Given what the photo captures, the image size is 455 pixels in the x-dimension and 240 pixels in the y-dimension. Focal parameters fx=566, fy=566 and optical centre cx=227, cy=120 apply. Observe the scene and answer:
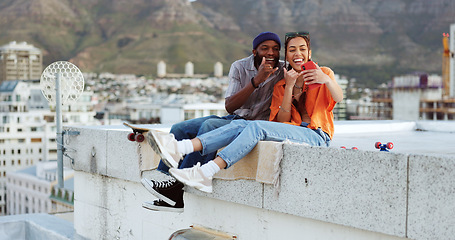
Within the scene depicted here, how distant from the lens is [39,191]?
179ft

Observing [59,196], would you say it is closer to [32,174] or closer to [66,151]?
[32,174]

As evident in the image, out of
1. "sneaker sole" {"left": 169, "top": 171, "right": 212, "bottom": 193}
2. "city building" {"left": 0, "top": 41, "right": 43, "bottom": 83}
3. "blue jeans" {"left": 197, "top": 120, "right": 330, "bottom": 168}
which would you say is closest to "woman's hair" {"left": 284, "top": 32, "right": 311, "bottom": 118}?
"blue jeans" {"left": 197, "top": 120, "right": 330, "bottom": 168}

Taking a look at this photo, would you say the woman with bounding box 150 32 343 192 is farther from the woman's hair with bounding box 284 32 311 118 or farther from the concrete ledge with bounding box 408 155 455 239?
the concrete ledge with bounding box 408 155 455 239

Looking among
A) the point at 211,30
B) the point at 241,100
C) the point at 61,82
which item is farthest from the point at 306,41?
the point at 211,30

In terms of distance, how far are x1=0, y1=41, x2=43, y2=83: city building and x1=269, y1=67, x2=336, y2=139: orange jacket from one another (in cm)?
12758

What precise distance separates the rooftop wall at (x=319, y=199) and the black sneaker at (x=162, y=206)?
20 cm

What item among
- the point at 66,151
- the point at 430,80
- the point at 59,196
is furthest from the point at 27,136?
the point at 66,151

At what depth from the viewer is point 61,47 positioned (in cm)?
13125

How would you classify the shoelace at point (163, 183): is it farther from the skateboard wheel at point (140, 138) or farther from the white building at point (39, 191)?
the white building at point (39, 191)

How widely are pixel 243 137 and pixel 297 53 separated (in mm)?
804

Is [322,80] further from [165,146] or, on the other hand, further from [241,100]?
[165,146]

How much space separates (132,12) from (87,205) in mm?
162965

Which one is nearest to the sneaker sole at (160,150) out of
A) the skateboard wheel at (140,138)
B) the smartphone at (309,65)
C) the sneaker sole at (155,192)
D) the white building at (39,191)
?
the sneaker sole at (155,192)

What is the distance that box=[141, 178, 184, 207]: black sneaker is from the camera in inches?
125
